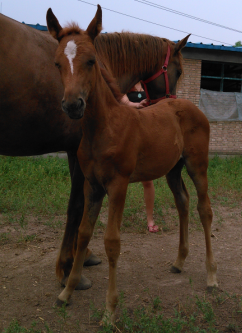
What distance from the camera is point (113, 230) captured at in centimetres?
240

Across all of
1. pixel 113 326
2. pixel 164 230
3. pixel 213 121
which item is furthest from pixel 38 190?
pixel 213 121

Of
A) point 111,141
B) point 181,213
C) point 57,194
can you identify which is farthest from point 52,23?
point 57,194

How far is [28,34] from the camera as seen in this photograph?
2717 mm

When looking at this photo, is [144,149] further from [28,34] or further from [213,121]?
[213,121]

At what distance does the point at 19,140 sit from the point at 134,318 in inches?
68.6

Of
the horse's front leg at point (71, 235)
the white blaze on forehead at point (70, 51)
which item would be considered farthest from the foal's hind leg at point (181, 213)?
the white blaze on forehead at point (70, 51)

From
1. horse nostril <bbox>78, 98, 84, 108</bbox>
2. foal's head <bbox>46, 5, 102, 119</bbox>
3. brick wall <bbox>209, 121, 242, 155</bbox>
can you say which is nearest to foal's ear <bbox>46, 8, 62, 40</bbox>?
foal's head <bbox>46, 5, 102, 119</bbox>

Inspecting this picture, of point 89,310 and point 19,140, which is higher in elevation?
point 19,140

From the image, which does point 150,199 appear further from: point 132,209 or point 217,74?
point 217,74

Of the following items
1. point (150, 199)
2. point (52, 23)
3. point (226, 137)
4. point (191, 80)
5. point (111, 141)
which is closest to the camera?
point (52, 23)

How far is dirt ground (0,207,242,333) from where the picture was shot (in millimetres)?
2566

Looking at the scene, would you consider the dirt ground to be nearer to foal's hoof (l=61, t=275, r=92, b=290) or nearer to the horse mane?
foal's hoof (l=61, t=275, r=92, b=290)

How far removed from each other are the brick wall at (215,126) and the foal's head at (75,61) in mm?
9057

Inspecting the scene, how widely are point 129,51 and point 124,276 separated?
2412mm
